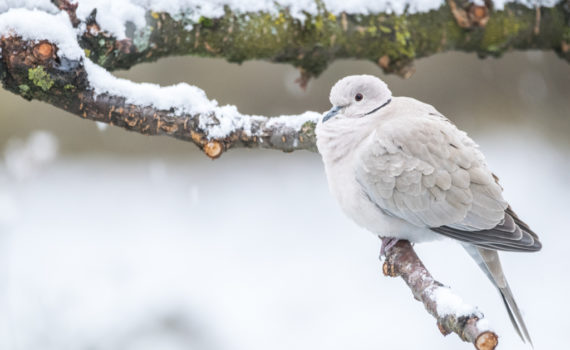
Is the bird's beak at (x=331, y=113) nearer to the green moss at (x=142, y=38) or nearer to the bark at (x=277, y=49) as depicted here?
the bark at (x=277, y=49)

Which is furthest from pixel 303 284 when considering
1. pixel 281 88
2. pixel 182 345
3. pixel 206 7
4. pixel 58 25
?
pixel 58 25

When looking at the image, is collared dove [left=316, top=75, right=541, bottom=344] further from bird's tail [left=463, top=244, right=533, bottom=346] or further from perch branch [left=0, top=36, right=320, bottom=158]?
perch branch [left=0, top=36, right=320, bottom=158]

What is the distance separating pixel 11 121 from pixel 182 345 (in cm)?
207

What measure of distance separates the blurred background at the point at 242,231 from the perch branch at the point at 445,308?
1358 mm

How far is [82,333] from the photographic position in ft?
9.48

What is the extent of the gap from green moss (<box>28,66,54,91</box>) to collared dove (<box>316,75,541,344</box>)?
0.80m

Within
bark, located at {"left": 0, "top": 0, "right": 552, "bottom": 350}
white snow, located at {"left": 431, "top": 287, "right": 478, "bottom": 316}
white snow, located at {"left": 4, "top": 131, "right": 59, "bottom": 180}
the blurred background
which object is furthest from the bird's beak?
white snow, located at {"left": 4, "top": 131, "right": 59, "bottom": 180}

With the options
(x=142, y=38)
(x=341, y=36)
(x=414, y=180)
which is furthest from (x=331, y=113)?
(x=142, y=38)

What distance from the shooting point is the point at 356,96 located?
2.03m

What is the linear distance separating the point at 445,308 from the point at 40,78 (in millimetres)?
1242

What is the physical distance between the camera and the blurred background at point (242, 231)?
3.18 m

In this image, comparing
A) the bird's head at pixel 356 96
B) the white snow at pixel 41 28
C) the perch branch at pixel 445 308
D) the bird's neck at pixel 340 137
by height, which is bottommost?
the perch branch at pixel 445 308

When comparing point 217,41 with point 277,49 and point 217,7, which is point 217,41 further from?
point 277,49

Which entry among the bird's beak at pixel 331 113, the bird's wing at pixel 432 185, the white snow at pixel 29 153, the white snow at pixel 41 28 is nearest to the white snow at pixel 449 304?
the bird's wing at pixel 432 185
